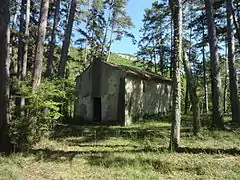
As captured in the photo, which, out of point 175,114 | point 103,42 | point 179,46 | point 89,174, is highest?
point 103,42

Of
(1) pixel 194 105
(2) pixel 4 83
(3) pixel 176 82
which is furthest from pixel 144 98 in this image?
(2) pixel 4 83

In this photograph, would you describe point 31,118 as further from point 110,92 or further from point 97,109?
point 97,109

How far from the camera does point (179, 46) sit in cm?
728

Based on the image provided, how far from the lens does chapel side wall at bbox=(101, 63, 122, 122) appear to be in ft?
50.4

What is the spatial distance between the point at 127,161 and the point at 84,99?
1158 centimetres

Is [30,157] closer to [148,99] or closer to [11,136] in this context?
[11,136]

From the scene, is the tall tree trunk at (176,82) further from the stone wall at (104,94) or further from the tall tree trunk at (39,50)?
the stone wall at (104,94)

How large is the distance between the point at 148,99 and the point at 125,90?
3958 mm

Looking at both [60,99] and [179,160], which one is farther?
[60,99]

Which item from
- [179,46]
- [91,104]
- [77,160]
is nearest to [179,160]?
[77,160]

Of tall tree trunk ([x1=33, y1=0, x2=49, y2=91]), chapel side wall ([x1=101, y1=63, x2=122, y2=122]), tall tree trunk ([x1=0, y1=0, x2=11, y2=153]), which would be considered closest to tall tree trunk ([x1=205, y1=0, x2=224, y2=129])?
chapel side wall ([x1=101, y1=63, x2=122, y2=122])

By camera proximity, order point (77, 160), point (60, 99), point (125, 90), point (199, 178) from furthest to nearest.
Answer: point (125, 90) → point (60, 99) → point (77, 160) → point (199, 178)

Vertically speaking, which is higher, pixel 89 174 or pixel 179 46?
pixel 179 46

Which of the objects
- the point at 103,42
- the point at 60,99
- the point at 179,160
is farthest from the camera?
the point at 103,42
